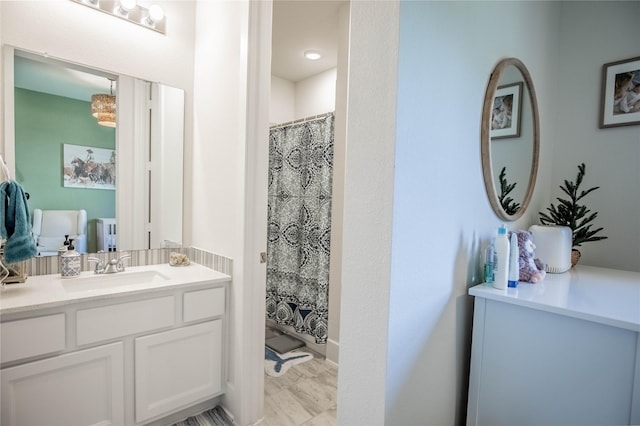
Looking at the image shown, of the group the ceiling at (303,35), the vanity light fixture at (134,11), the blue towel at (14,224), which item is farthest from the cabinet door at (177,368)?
the ceiling at (303,35)

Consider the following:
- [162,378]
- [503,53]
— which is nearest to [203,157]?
[162,378]

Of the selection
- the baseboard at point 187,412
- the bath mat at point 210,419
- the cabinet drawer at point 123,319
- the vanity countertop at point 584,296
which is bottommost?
the bath mat at point 210,419

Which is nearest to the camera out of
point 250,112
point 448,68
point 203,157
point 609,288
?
point 448,68

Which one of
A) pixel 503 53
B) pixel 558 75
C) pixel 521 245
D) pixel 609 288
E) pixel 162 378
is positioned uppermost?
pixel 558 75

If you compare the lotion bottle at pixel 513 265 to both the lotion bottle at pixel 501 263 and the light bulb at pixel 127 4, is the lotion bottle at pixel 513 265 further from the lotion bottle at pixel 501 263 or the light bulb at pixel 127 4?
the light bulb at pixel 127 4

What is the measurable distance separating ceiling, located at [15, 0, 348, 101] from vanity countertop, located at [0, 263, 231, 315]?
3.14ft

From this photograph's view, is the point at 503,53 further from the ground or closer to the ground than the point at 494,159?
further from the ground

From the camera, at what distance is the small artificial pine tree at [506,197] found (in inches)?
48.1

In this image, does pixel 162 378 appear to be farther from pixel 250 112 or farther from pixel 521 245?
pixel 521 245

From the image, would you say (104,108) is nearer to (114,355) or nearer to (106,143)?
(106,143)

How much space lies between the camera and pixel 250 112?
158 centimetres

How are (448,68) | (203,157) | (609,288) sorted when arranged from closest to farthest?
(448,68), (609,288), (203,157)

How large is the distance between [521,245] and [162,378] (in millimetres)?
1735

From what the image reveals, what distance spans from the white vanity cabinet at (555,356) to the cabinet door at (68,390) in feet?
4.83
